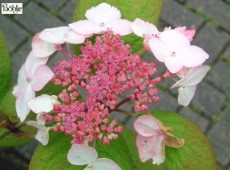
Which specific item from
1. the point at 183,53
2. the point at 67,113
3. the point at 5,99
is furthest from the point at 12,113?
the point at 183,53

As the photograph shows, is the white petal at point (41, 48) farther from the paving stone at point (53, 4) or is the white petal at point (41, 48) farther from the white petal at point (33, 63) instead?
the paving stone at point (53, 4)

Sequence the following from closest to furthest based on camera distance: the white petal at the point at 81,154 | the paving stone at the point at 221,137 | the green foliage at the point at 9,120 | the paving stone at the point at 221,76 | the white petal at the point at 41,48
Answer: the white petal at the point at 81,154 → the white petal at the point at 41,48 → the green foliage at the point at 9,120 → the paving stone at the point at 221,137 → the paving stone at the point at 221,76

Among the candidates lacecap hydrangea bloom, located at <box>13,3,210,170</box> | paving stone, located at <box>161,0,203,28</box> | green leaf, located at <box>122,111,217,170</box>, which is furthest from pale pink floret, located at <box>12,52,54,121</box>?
paving stone, located at <box>161,0,203,28</box>

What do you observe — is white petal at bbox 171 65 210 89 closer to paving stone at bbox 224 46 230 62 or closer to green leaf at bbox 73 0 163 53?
green leaf at bbox 73 0 163 53

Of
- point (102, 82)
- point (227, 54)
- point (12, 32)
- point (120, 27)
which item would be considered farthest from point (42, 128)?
point (227, 54)

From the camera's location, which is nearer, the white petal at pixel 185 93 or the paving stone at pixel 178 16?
the white petal at pixel 185 93

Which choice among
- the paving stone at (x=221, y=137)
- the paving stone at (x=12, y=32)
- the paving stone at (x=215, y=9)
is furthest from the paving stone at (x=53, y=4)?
the paving stone at (x=221, y=137)

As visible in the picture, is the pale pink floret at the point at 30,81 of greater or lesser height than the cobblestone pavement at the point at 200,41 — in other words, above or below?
above
